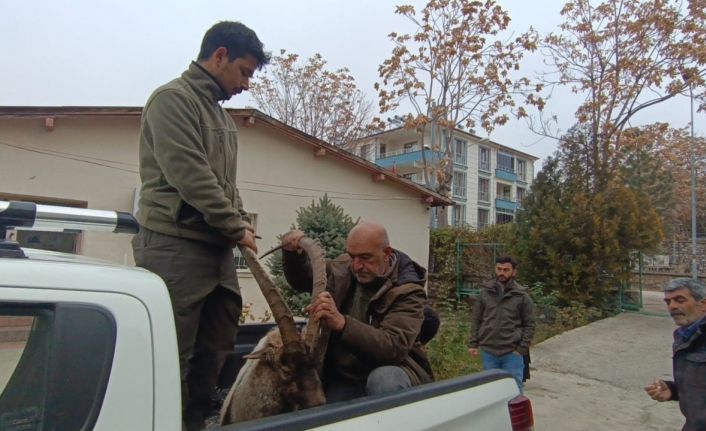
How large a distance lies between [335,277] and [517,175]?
173ft

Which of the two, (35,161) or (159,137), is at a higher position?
(35,161)

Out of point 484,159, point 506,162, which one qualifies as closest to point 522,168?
point 506,162

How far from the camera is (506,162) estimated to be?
5269 cm

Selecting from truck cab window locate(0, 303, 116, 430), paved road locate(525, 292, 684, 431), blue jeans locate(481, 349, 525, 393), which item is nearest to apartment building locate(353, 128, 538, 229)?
paved road locate(525, 292, 684, 431)

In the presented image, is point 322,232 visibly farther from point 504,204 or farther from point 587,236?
point 504,204

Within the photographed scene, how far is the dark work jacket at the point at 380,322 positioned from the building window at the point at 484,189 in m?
47.5

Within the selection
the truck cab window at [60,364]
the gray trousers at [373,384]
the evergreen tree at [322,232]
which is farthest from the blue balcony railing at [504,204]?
the truck cab window at [60,364]

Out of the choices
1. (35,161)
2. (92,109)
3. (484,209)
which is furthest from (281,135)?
(484,209)

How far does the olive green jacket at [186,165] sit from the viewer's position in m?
2.26

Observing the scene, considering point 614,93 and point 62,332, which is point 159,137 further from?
point 614,93

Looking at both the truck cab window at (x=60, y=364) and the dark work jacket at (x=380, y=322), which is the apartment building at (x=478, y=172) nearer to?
the dark work jacket at (x=380, y=322)

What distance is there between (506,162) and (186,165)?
5314cm

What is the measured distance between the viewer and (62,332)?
1353 mm

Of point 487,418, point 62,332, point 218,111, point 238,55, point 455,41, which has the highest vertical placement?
point 455,41
